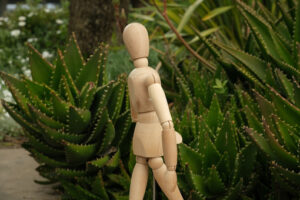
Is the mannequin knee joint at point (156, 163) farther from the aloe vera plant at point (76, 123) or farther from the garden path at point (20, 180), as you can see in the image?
the garden path at point (20, 180)

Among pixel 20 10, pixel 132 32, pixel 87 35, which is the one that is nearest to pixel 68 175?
pixel 132 32

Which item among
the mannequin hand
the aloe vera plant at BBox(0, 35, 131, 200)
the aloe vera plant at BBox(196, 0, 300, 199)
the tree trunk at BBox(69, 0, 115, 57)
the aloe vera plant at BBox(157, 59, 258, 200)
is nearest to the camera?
the mannequin hand

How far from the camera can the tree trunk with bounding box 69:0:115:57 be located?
4.21 m

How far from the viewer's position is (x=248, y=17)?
2.47m

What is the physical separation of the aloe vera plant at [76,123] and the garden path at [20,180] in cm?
25

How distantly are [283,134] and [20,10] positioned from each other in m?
7.54

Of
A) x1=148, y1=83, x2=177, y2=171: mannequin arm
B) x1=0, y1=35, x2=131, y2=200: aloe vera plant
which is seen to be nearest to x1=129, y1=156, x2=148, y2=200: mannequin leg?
x1=148, y1=83, x2=177, y2=171: mannequin arm

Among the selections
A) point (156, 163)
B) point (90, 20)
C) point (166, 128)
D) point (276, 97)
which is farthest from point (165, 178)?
point (90, 20)

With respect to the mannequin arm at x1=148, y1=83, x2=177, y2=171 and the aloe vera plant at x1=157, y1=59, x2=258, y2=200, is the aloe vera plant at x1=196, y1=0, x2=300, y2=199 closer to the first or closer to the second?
the aloe vera plant at x1=157, y1=59, x2=258, y2=200

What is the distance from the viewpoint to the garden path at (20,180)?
2.60 meters

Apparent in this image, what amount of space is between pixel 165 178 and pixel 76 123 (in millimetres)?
747

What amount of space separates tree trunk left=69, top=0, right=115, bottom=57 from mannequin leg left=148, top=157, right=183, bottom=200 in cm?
280

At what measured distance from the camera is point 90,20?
13.9ft

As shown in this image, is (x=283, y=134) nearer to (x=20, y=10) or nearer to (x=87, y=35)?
(x=87, y=35)
